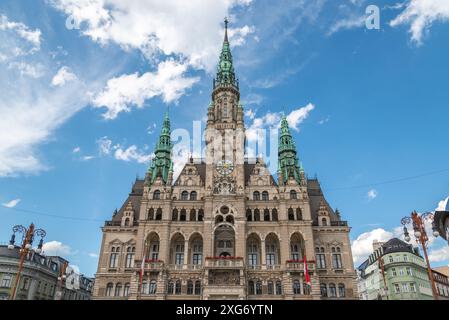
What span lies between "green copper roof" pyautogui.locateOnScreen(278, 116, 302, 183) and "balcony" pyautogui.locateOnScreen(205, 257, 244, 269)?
699 inches

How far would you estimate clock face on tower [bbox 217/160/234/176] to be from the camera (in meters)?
59.0

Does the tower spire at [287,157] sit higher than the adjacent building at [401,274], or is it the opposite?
the tower spire at [287,157]

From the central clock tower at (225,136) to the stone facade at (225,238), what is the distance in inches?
8.8

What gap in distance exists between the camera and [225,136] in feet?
210

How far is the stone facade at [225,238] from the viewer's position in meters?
49.7

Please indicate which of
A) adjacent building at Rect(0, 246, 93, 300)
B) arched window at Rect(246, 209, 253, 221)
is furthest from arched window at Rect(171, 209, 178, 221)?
adjacent building at Rect(0, 246, 93, 300)

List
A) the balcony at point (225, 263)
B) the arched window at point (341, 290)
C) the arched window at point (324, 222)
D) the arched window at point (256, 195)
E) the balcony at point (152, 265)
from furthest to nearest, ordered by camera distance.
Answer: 1. the arched window at point (256, 195)
2. the arched window at point (324, 222)
3. the arched window at point (341, 290)
4. the balcony at point (152, 265)
5. the balcony at point (225, 263)

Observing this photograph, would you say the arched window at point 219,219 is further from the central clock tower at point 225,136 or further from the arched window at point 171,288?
the arched window at point 171,288

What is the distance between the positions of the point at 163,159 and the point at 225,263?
76.9 ft

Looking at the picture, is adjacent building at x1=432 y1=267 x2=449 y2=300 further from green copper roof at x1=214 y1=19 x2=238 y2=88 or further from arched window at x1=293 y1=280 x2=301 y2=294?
green copper roof at x1=214 y1=19 x2=238 y2=88

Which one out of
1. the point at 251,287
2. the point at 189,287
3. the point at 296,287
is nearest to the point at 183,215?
the point at 189,287

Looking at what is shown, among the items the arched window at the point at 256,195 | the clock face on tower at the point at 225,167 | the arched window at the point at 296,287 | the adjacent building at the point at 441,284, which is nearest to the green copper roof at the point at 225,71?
the clock face on tower at the point at 225,167

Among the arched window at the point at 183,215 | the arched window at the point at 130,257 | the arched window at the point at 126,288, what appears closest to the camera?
the arched window at the point at 126,288

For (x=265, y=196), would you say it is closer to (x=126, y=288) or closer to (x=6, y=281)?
(x=126, y=288)
